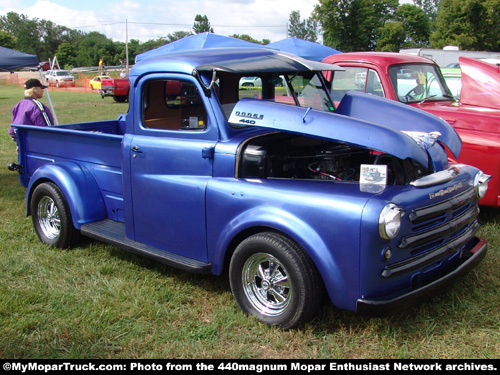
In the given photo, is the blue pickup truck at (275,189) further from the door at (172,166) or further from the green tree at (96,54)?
the green tree at (96,54)

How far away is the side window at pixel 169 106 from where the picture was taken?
12.9 ft

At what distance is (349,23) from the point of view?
52875 mm

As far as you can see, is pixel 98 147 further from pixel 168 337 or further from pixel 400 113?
pixel 400 113

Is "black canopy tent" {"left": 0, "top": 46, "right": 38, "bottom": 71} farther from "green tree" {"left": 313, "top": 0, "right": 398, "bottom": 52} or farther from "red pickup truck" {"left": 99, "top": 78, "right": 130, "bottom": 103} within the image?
"green tree" {"left": 313, "top": 0, "right": 398, "bottom": 52}

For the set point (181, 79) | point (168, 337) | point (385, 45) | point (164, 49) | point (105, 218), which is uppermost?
point (385, 45)

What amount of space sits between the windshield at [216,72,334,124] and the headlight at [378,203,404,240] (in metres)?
1.50

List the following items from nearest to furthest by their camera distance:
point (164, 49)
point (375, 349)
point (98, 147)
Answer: point (375, 349), point (98, 147), point (164, 49)

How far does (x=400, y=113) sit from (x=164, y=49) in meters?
9.27

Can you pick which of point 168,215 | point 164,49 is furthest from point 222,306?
point 164,49

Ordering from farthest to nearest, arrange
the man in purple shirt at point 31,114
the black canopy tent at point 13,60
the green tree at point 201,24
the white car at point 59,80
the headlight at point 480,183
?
the green tree at point 201,24, the white car at point 59,80, the black canopy tent at point 13,60, the man in purple shirt at point 31,114, the headlight at point 480,183

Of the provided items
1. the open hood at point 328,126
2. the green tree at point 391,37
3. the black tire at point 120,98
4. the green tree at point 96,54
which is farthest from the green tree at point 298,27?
the open hood at point 328,126

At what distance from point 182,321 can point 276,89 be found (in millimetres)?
2145

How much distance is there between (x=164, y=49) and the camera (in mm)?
12164

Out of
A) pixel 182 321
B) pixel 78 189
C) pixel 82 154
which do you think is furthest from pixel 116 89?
pixel 182 321
